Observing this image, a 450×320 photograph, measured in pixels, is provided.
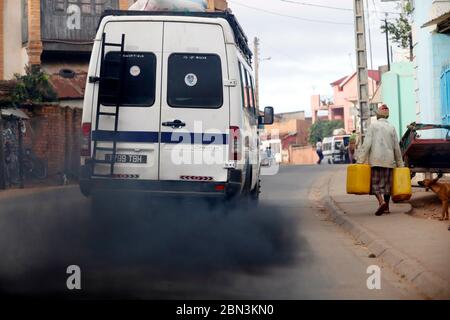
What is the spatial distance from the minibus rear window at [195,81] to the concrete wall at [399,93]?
25.0 metres

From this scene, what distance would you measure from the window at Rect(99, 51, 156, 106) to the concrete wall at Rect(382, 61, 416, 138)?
2528cm

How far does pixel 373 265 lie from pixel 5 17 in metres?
27.4

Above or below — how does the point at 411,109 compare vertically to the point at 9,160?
above

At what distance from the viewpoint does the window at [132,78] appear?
983 cm

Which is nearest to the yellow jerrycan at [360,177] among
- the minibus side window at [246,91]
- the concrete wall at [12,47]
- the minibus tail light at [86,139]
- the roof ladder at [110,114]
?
the minibus side window at [246,91]

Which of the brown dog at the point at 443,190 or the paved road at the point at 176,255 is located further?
the brown dog at the point at 443,190

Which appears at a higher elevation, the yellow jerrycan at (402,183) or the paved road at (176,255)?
the yellow jerrycan at (402,183)

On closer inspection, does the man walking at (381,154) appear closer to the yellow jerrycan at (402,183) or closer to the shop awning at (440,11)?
the yellow jerrycan at (402,183)

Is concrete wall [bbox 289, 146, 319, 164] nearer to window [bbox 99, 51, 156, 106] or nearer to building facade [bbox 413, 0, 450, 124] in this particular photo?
building facade [bbox 413, 0, 450, 124]

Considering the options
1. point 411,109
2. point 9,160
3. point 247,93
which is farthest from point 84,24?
point 247,93

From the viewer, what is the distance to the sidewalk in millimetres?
7395
